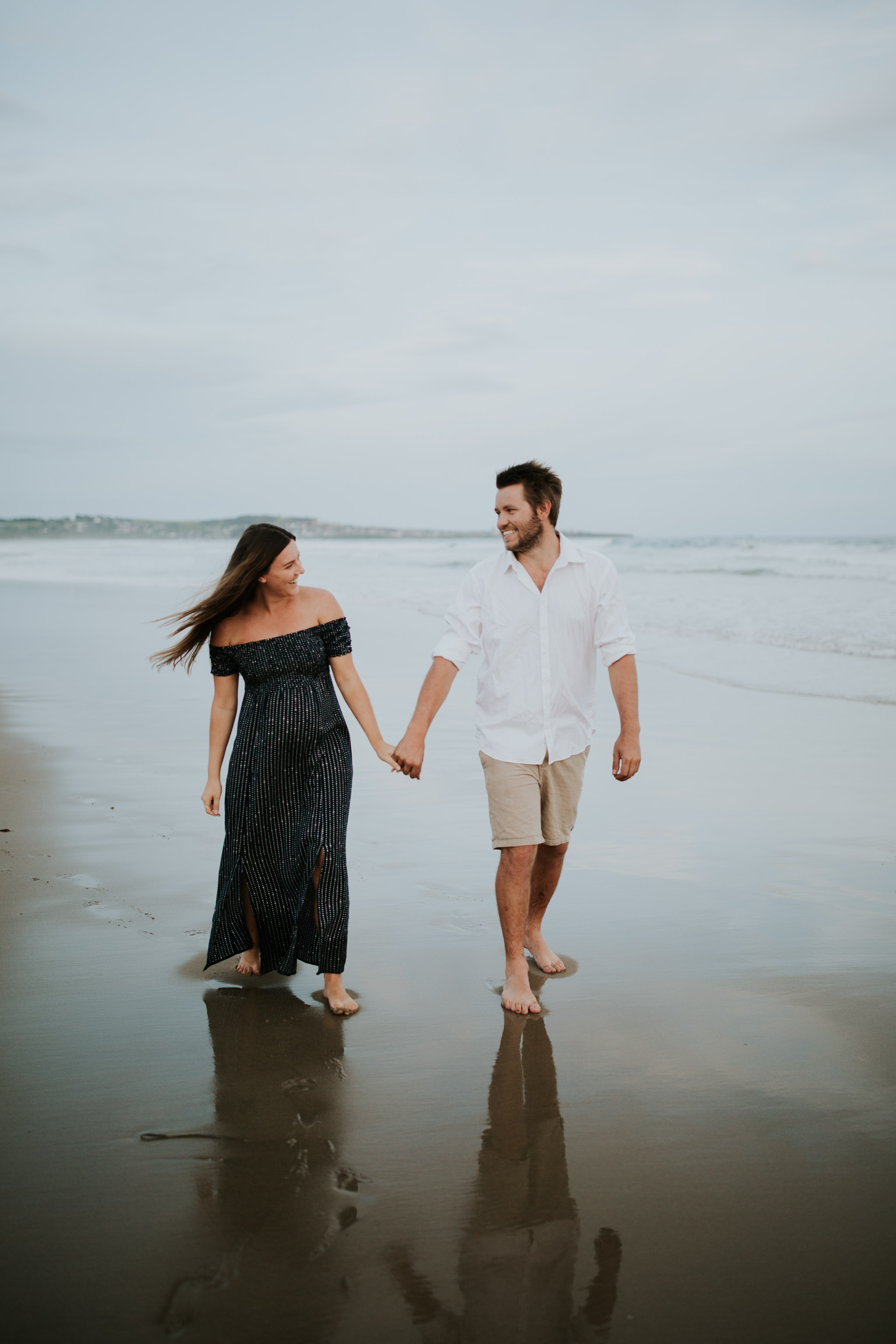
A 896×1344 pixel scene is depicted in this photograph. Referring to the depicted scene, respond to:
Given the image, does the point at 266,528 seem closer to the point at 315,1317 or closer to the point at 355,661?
the point at 315,1317

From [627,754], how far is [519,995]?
0.94m

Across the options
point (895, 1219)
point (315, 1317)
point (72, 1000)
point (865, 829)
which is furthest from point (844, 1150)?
point (865, 829)

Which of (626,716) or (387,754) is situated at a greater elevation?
(626,716)

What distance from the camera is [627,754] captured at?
379 cm

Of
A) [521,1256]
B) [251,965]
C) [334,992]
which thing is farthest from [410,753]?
[521,1256]

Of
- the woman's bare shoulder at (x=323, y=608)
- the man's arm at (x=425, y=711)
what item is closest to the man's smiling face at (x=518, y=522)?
the man's arm at (x=425, y=711)

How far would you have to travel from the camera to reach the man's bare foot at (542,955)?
3.83 meters

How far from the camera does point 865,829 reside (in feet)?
18.6

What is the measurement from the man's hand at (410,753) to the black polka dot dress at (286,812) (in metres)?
0.19

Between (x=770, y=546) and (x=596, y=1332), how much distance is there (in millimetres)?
45525

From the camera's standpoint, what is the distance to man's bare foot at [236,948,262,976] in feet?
12.5

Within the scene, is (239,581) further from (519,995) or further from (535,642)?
(519,995)

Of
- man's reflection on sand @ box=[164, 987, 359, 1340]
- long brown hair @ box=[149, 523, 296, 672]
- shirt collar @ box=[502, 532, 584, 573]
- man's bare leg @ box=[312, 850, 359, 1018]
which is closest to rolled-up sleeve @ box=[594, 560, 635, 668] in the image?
shirt collar @ box=[502, 532, 584, 573]

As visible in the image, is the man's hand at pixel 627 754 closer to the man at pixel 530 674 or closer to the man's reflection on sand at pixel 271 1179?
the man at pixel 530 674
